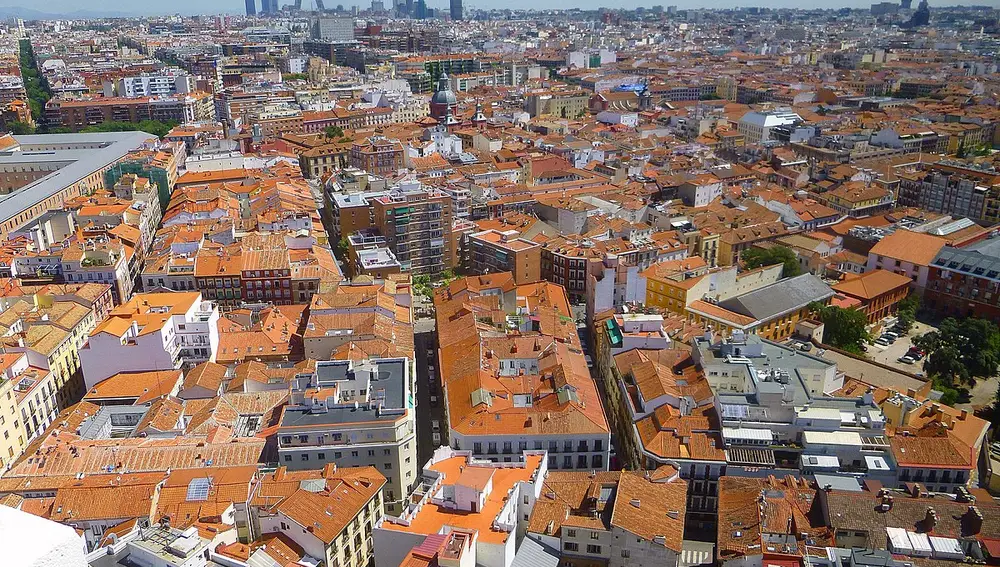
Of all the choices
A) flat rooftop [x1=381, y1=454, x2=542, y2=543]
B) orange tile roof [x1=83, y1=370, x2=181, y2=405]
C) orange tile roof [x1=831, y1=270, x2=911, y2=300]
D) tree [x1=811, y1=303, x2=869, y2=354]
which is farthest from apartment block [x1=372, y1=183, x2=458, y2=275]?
flat rooftop [x1=381, y1=454, x2=542, y2=543]

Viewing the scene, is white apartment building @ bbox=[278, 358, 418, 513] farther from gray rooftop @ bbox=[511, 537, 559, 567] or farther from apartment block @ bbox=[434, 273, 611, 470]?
gray rooftop @ bbox=[511, 537, 559, 567]

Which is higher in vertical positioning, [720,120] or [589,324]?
[720,120]

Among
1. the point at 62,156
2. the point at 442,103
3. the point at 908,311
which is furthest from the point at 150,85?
the point at 908,311

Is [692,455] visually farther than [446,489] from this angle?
Yes

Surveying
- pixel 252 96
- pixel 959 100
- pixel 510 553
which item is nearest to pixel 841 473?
pixel 510 553

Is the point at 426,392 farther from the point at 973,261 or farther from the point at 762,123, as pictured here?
the point at 762,123

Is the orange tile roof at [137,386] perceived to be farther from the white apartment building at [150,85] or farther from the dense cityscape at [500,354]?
the white apartment building at [150,85]

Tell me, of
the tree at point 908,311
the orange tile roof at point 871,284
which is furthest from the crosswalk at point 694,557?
the tree at point 908,311

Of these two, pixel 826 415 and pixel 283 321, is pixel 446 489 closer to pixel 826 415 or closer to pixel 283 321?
pixel 826 415
